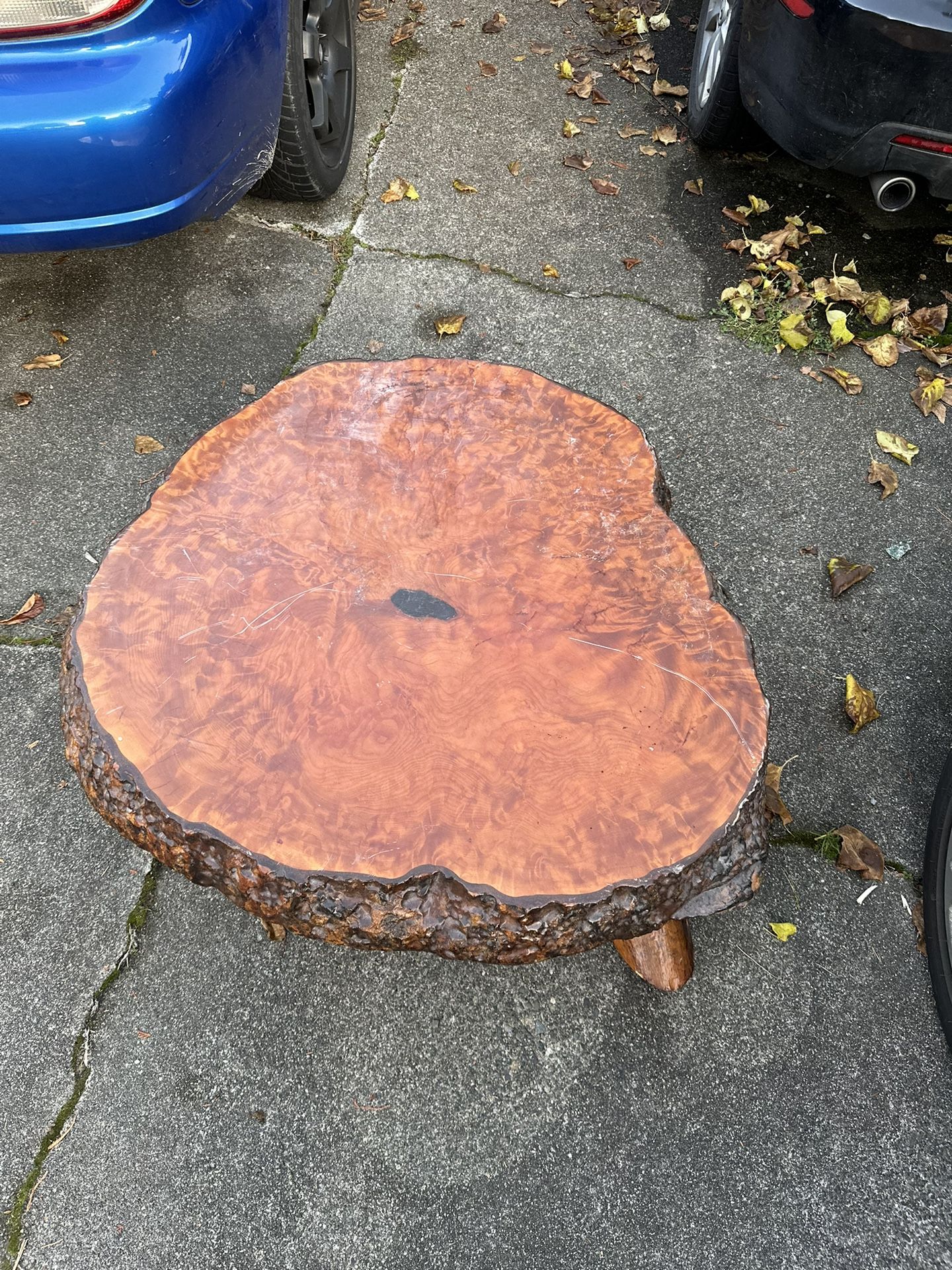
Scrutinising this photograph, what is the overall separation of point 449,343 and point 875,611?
65.2 inches

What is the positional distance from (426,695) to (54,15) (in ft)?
5.70

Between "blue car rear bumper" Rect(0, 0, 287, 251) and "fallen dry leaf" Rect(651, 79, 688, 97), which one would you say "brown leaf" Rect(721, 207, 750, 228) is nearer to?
"fallen dry leaf" Rect(651, 79, 688, 97)

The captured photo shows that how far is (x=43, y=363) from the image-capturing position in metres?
2.88

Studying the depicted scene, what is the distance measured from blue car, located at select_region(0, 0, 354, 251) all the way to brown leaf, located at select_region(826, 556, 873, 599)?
80.6 inches

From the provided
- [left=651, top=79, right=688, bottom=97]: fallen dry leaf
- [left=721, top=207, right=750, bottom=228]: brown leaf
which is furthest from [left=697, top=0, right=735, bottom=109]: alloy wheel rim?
[left=721, top=207, right=750, bottom=228]: brown leaf

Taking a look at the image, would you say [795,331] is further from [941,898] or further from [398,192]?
[941,898]

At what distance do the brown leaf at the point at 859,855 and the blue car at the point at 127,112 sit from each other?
91.4 inches

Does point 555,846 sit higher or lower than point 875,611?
higher

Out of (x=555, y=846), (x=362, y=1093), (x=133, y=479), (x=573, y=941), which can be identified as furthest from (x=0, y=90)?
(x=362, y=1093)

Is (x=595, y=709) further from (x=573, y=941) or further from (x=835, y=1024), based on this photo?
(x=835, y=1024)

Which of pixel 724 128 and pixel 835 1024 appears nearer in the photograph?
pixel 835 1024

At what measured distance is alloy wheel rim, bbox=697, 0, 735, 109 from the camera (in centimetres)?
319

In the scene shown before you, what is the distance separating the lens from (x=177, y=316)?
3.02 metres

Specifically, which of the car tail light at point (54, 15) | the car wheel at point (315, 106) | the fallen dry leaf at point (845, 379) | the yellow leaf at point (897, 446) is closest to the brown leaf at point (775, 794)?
the yellow leaf at point (897, 446)
